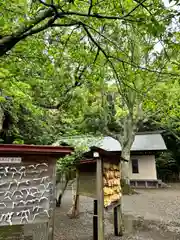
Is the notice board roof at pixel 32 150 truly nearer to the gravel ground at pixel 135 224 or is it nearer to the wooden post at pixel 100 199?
the wooden post at pixel 100 199

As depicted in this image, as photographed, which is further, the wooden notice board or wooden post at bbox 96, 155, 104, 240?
wooden post at bbox 96, 155, 104, 240

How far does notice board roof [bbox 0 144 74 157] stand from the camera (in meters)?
2.70

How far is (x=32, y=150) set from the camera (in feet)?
9.23

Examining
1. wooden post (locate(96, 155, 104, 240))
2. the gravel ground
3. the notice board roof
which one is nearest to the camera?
the notice board roof

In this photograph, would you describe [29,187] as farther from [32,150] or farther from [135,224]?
[135,224]

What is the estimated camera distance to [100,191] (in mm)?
4176

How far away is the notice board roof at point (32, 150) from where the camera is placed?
270 cm

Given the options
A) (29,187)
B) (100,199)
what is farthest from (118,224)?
(29,187)

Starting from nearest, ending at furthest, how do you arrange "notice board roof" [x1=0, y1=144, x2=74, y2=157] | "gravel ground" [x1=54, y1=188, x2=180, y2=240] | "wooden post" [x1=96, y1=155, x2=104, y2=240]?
"notice board roof" [x1=0, y1=144, x2=74, y2=157]
"wooden post" [x1=96, y1=155, x2=104, y2=240]
"gravel ground" [x1=54, y1=188, x2=180, y2=240]

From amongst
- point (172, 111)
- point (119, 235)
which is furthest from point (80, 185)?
point (172, 111)

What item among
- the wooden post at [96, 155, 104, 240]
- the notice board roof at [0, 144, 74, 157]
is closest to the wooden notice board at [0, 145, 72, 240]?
the notice board roof at [0, 144, 74, 157]

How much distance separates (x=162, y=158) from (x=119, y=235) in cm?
1707

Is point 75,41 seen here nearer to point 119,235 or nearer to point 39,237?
point 39,237

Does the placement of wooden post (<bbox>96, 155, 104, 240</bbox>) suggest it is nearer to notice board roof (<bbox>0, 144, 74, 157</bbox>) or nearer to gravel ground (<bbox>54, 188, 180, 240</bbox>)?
gravel ground (<bbox>54, 188, 180, 240</bbox>)
